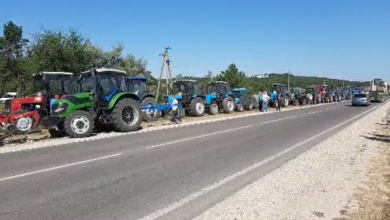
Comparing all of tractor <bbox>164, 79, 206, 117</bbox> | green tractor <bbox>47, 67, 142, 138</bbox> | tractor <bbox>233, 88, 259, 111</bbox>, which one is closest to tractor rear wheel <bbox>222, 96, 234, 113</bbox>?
tractor <bbox>164, 79, 206, 117</bbox>

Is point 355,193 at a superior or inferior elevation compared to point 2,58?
inferior

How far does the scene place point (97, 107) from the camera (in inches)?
616

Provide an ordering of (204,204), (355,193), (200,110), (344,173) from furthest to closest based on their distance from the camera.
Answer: (200,110)
(344,173)
(355,193)
(204,204)

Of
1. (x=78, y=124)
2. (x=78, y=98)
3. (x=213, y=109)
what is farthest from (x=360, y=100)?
(x=78, y=124)

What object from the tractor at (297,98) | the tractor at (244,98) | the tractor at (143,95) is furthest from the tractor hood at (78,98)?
the tractor at (297,98)

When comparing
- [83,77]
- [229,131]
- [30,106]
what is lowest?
[229,131]

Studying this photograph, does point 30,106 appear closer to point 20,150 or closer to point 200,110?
point 20,150

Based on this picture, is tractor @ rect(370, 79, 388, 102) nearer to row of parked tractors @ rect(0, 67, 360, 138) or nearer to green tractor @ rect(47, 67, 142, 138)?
row of parked tractors @ rect(0, 67, 360, 138)

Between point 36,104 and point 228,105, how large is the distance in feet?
49.9

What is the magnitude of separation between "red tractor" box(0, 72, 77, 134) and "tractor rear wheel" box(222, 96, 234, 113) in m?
13.4

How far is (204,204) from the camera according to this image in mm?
6027

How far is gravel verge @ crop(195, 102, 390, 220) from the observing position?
554cm

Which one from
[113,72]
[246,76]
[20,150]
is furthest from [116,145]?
[246,76]

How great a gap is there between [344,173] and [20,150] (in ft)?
29.0
